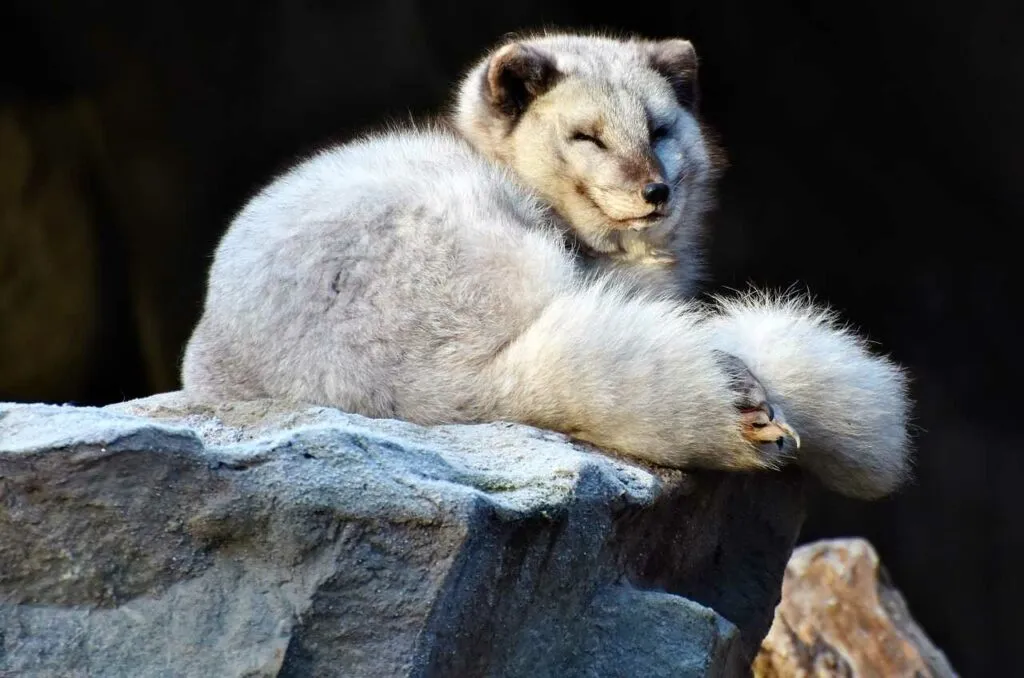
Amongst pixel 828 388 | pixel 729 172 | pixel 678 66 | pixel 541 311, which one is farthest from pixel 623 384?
pixel 729 172

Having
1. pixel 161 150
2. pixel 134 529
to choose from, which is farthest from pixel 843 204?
pixel 134 529

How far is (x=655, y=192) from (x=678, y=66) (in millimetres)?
516

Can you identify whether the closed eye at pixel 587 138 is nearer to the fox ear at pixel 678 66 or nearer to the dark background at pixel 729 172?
the fox ear at pixel 678 66

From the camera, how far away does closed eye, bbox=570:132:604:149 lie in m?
2.65

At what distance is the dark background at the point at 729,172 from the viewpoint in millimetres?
5125

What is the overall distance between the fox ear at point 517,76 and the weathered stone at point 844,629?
5.02 ft

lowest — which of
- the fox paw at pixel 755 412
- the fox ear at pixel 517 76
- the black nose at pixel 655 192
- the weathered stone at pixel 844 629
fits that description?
the weathered stone at pixel 844 629

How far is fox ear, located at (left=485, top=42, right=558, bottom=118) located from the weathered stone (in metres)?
1.53

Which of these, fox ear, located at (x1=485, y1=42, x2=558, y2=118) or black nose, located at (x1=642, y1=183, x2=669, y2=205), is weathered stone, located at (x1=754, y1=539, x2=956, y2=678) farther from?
fox ear, located at (x1=485, y1=42, x2=558, y2=118)

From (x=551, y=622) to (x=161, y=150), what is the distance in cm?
376

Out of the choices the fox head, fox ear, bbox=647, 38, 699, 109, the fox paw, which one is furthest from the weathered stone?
the fox paw

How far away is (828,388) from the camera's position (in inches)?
92.9

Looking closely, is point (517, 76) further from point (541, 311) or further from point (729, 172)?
point (729, 172)

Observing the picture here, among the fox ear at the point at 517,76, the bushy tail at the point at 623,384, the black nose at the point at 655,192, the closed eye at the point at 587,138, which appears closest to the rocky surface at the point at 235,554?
the bushy tail at the point at 623,384
